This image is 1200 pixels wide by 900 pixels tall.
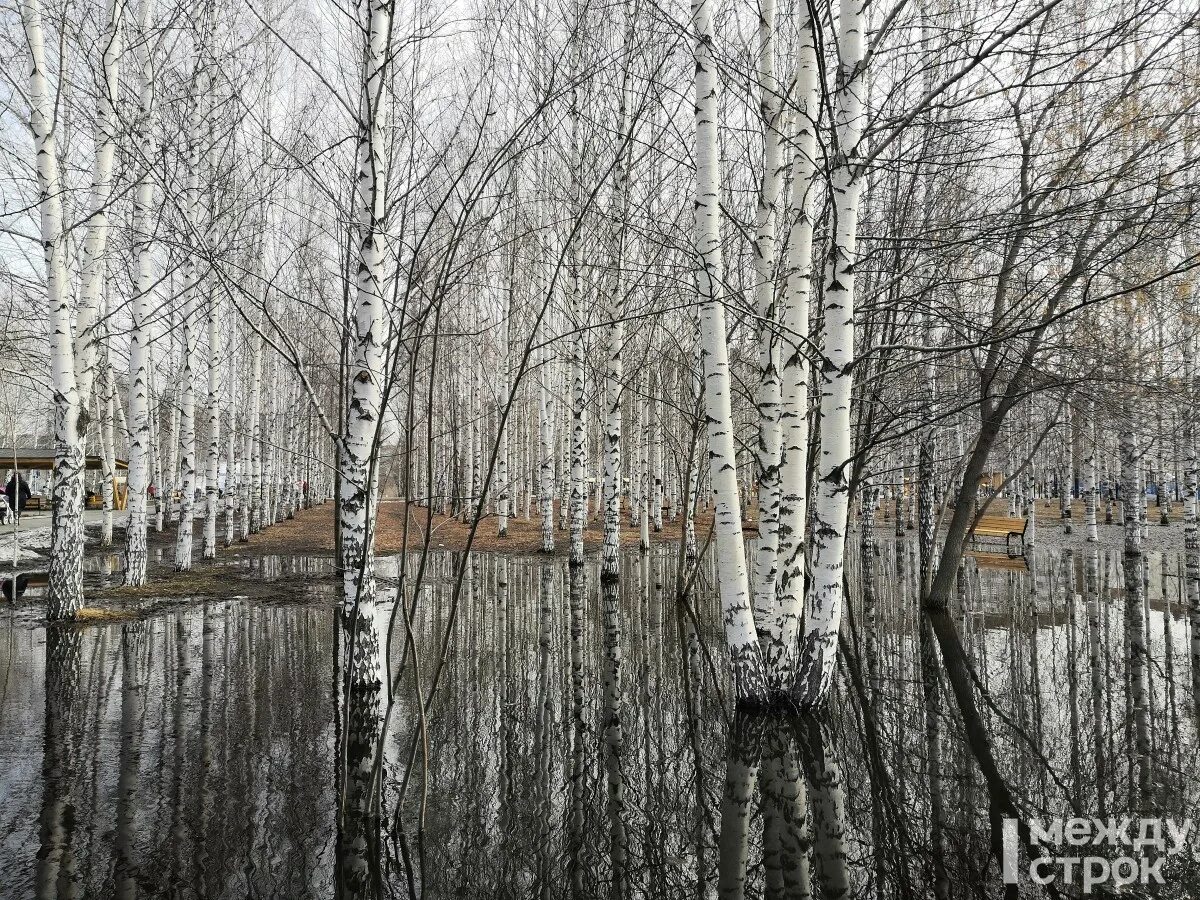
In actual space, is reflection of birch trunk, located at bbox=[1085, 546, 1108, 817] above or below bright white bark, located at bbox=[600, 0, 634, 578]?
below

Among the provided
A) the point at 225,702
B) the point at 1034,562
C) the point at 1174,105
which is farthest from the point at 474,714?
the point at 1034,562

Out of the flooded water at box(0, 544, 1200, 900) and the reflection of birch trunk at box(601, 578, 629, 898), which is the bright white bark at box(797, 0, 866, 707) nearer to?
the flooded water at box(0, 544, 1200, 900)

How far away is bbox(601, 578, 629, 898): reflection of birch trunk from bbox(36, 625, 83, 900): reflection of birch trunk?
230 cm

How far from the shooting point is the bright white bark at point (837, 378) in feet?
16.9

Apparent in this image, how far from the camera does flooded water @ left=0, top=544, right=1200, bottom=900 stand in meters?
3.33

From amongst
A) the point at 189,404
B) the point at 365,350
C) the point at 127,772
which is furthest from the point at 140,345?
the point at 127,772

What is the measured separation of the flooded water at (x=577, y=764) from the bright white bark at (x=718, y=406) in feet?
1.57

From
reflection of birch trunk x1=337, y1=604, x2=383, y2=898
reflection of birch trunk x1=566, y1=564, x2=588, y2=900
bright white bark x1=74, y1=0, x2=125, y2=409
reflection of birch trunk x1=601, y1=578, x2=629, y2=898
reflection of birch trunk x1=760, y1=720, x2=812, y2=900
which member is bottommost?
reflection of birch trunk x1=760, y1=720, x2=812, y2=900

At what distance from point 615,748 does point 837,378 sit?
3.03m

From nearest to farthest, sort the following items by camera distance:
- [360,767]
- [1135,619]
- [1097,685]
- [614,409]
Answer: [360,767], [1097,685], [1135,619], [614,409]

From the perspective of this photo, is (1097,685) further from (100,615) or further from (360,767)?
(100,615)

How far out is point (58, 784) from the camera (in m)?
4.11

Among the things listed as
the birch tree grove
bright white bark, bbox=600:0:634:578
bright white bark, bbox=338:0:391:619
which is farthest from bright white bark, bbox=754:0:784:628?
bright white bark, bbox=600:0:634:578

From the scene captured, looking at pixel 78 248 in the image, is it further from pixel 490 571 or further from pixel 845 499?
pixel 845 499
